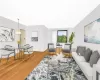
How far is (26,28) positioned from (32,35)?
1063mm

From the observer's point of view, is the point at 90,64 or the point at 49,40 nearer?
the point at 90,64

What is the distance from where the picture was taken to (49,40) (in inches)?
432

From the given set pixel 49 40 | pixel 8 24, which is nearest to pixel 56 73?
pixel 8 24

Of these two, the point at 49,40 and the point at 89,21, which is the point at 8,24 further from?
the point at 49,40

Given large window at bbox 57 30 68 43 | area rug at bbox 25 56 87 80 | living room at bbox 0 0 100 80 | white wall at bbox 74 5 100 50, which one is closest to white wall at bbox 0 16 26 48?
living room at bbox 0 0 100 80

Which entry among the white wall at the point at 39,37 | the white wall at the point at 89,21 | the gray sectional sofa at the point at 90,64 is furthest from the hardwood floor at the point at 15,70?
the white wall at the point at 39,37

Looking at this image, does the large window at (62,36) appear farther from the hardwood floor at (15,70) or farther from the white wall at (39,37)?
the hardwood floor at (15,70)

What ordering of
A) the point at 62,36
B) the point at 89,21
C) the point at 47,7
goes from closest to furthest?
the point at 47,7
the point at 89,21
the point at 62,36

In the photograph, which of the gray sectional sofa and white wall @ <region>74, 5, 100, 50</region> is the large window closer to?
white wall @ <region>74, 5, 100, 50</region>

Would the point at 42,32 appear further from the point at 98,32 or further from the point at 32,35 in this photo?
the point at 98,32

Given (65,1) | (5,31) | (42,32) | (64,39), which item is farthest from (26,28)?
(65,1)

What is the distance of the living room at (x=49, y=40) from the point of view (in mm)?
3008

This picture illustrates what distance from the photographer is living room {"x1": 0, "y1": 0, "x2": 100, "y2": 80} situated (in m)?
3.01

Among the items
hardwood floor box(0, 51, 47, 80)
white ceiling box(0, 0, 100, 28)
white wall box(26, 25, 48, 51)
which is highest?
white ceiling box(0, 0, 100, 28)
